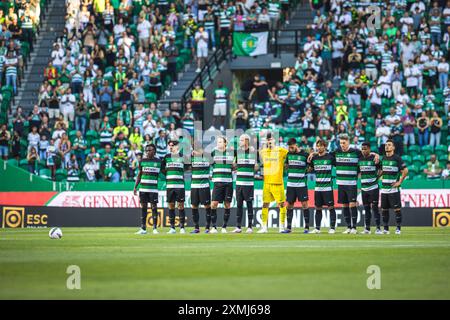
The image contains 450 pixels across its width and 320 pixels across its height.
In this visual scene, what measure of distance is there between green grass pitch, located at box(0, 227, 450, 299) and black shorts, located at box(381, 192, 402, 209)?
8.72 ft

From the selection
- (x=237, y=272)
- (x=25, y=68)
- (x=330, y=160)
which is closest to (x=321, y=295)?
(x=237, y=272)

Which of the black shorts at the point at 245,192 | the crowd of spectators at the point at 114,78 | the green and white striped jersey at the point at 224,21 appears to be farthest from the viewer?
the green and white striped jersey at the point at 224,21

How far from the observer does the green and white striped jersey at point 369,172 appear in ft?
88.2

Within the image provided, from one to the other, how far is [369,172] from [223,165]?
12.7 ft

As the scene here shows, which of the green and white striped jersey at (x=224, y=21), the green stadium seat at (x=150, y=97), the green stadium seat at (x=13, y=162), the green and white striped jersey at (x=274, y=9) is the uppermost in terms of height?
the green and white striped jersey at (x=274, y=9)

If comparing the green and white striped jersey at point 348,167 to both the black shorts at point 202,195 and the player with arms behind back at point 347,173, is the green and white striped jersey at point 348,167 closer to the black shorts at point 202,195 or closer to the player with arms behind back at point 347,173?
the player with arms behind back at point 347,173

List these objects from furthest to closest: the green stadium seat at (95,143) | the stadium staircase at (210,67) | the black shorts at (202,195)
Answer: the stadium staircase at (210,67) < the green stadium seat at (95,143) < the black shorts at (202,195)

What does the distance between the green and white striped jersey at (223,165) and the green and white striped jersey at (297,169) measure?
156cm

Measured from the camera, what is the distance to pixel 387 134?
36.3m

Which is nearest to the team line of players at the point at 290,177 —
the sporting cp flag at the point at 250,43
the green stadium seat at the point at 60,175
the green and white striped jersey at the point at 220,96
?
the green stadium seat at the point at 60,175

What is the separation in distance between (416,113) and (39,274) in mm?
24295

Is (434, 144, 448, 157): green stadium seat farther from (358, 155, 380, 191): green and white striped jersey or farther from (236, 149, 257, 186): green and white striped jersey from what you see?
(236, 149, 257, 186): green and white striped jersey

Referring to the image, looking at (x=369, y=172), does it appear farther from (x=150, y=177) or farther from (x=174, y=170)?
(x=150, y=177)
